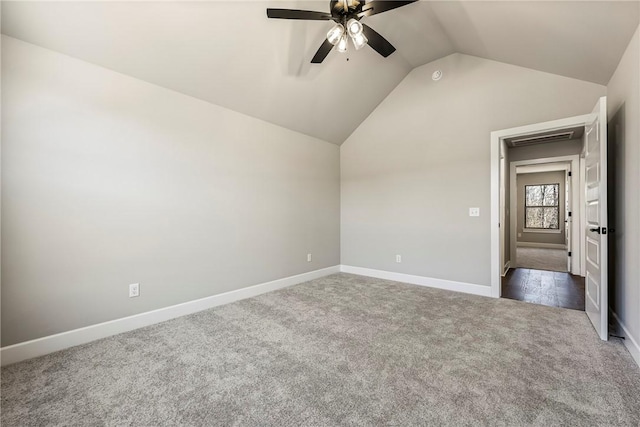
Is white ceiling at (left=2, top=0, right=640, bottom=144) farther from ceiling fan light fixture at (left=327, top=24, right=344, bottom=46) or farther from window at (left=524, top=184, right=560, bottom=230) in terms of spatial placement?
window at (left=524, top=184, right=560, bottom=230)

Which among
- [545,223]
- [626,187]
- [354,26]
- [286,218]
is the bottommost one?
[545,223]

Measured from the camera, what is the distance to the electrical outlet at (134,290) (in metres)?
2.58

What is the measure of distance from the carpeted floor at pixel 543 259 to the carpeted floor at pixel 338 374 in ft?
10.4

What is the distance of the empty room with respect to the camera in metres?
1.71

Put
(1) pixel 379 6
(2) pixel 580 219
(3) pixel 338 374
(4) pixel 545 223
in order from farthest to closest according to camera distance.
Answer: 1. (4) pixel 545 223
2. (2) pixel 580 219
3. (1) pixel 379 6
4. (3) pixel 338 374

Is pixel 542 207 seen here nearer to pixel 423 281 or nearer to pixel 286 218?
pixel 423 281

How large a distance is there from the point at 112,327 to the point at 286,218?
2324 mm

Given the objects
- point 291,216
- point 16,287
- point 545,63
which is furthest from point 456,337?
point 16,287

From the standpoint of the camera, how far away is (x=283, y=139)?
402 cm

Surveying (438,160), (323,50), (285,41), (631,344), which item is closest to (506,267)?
(438,160)

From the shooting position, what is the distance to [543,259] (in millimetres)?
6223

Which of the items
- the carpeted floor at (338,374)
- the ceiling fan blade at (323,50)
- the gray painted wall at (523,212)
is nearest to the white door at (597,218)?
the carpeted floor at (338,374)

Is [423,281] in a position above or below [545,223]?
below

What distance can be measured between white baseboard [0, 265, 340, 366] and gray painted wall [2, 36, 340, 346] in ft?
0.20
